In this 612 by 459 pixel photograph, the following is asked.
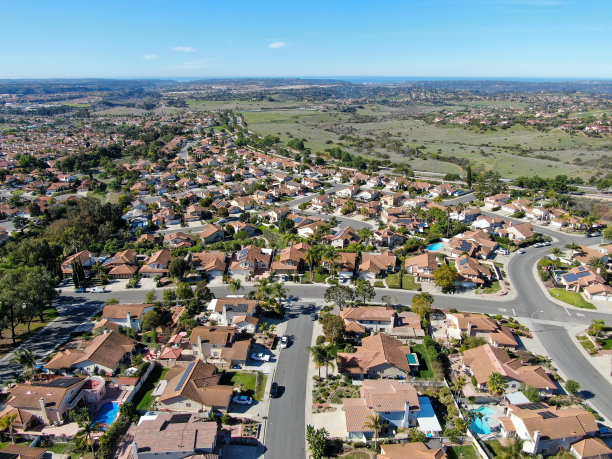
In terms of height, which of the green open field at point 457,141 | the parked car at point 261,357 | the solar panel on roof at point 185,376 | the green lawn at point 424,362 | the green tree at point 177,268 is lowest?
the green lawn at point 424,362

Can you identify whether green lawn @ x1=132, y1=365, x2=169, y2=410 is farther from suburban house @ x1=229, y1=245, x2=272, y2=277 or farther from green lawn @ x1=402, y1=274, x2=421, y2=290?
green lawn @ x1=402, y1=274, x2=421, y2=290

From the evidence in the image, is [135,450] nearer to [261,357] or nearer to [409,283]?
[261,357]

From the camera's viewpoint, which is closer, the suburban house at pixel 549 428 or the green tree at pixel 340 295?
the suburban house at pixel 549 428

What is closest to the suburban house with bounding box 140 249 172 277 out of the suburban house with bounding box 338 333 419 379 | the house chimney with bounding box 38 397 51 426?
the house chimney with bounding box 38 397 51 426

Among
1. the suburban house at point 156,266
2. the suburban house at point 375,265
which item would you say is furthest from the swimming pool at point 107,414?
the suburban house at point 375,265

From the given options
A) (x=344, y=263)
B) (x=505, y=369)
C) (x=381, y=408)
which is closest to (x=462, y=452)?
(x=381, y=408)

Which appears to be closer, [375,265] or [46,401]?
[46,401]

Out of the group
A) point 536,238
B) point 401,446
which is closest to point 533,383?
point 401,446

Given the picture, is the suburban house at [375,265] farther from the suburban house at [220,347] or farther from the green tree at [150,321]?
the green tree at [150,321]
